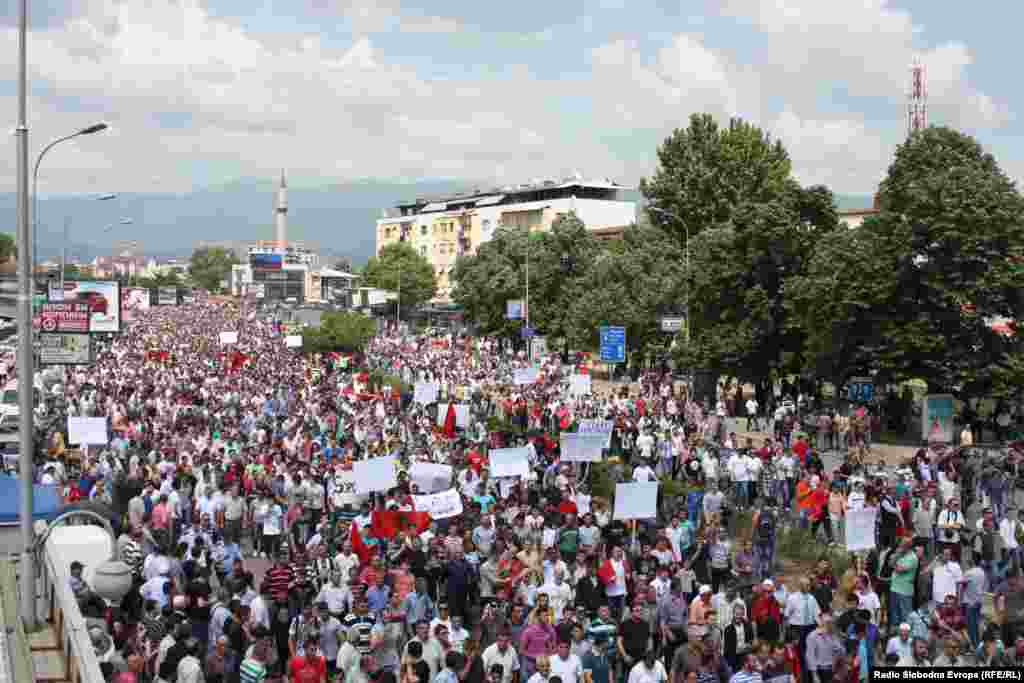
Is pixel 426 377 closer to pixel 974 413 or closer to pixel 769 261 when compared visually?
pixel 769 261

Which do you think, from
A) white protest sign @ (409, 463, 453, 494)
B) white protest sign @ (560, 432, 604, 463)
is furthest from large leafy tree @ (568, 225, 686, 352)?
white protest sign @ (409, 463, 453, 494)

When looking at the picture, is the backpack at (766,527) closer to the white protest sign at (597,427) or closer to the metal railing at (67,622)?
the white protest sign at (597,427)

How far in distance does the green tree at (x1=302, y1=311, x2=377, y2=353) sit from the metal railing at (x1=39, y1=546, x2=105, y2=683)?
44025 mm

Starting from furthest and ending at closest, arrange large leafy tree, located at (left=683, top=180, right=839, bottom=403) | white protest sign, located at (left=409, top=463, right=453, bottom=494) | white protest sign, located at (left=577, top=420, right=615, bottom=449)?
1. large leafy tree, located at (left=683, top=180, right=839, bottom=403)
2. white protest sign, located at (left=577, top=420, right=615, bottom=449)
3. white protest sign, located at (left=409, top=463, right=453, bottom=494)

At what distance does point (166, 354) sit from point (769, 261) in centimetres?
2677

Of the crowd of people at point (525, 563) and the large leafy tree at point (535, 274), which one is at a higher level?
the large leafy tree at point (535, 274)

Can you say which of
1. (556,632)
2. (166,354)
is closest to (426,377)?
(166,354)

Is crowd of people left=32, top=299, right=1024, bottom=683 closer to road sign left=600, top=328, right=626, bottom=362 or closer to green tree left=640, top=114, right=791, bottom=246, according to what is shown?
road sign left=600, top=328, right=626, bottom=362

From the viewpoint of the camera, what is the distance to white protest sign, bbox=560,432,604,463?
66.6ft

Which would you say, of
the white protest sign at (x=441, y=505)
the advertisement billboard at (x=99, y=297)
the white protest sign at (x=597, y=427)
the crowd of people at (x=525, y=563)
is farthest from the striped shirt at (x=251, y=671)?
the advertisement billboard at (x=99, y=297)

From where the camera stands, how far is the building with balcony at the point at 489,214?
11262 centimetres

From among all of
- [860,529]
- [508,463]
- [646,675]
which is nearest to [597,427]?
[508,463]

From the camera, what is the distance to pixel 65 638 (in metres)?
10.2

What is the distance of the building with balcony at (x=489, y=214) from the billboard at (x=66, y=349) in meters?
71.7
